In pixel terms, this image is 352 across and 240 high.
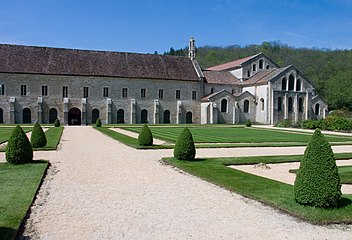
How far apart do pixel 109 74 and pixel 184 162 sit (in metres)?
34.1

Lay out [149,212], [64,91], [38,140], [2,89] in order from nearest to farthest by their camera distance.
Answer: [149,212], [38,140], [2,89], [64,91]

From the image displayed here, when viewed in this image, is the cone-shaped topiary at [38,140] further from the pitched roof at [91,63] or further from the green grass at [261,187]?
the pitched roof at [91,63]

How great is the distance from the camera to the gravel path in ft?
17.8

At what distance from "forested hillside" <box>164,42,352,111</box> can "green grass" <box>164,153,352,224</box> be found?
59.9m

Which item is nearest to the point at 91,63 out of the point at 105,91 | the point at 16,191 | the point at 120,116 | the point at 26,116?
the point at 105,91

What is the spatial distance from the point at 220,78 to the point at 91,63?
18772mm

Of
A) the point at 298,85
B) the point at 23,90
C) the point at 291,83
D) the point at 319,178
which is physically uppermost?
the point at 291,83

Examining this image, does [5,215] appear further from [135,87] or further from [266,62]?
[266,62]

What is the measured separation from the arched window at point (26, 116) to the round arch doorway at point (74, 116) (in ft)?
15.1

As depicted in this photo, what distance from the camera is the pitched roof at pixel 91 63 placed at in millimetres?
41844

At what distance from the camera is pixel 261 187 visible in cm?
859

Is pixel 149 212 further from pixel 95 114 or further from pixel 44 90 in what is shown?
pixel 44 90

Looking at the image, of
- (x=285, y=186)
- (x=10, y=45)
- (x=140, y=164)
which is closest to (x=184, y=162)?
(x=140, y=164)

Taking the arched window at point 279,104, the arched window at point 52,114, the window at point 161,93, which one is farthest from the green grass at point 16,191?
the arched window at point 279,104
